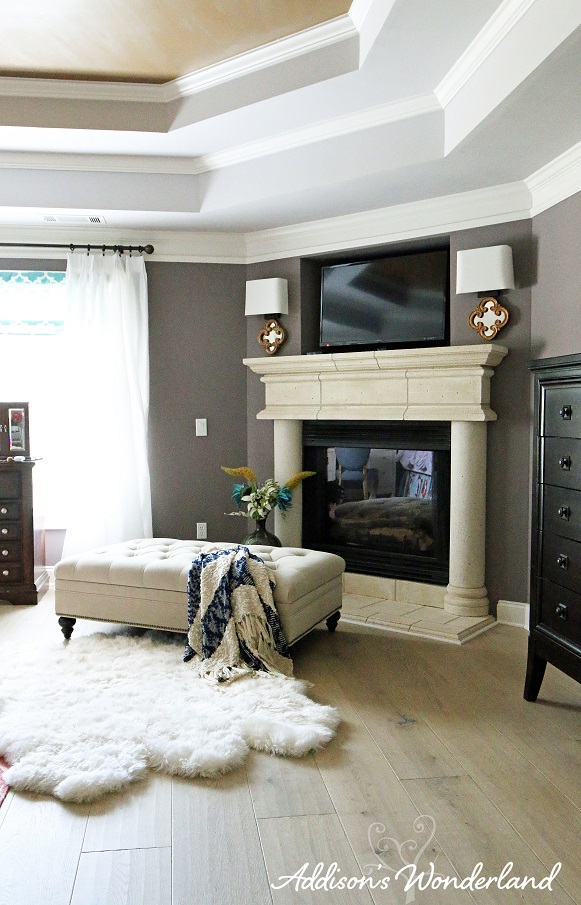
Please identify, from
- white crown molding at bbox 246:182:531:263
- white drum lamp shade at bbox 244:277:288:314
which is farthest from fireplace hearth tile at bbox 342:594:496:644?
white crown molding at bbox 246:182:531:263

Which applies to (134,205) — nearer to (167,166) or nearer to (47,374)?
(167,166)

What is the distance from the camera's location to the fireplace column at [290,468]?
5.11 meters

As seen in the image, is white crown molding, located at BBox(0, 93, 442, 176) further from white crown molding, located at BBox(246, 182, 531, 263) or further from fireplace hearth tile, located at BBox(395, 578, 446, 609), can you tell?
fireplace hearth tile, located at BBox(395, 578, 446, 609)

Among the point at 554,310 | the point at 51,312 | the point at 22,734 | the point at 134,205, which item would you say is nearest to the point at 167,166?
the point at 134,205

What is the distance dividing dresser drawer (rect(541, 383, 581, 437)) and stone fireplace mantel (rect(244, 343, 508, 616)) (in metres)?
1.16

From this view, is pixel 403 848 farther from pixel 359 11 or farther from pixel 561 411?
pixel 359 11

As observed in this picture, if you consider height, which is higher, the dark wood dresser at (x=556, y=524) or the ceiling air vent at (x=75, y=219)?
the ceiling air vent at (x=75, y=219)

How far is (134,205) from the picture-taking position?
464 centimetres

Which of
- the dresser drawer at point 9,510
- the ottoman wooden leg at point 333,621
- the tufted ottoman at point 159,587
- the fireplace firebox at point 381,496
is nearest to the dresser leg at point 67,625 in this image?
the tufted ottoman at point 159,587

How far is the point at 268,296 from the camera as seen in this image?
5035 mm

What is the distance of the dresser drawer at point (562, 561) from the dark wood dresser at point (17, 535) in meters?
3.16

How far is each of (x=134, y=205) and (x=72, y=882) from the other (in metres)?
3.78

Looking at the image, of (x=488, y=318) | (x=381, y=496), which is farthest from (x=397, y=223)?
(x=381, y=496)

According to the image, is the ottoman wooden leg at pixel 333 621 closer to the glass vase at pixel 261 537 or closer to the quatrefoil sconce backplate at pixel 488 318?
the glass vase at pixel 261 537
